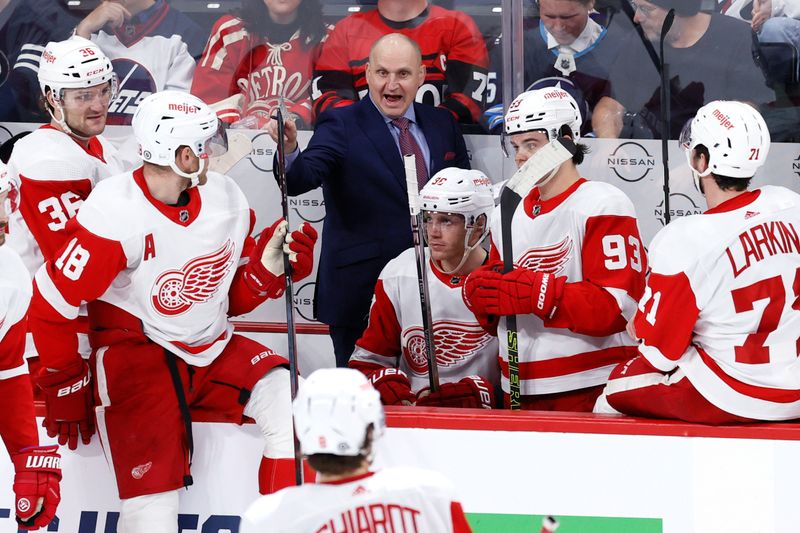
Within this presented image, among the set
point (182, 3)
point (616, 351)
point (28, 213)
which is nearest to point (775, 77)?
point (616, 351)

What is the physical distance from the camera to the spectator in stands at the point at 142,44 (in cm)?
464

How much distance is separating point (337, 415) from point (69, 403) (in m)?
1.32

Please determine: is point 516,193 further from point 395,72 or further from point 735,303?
point 395,72

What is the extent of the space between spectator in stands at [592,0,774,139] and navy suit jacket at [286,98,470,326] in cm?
72

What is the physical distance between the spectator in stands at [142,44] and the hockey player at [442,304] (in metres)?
1.35

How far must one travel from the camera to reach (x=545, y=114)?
139 inches

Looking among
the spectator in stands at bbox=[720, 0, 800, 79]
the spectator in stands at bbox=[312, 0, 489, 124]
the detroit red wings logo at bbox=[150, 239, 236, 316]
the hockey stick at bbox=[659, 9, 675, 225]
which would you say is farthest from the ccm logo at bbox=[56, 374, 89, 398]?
the spectator in stands at bbox=[720, 0, 800, 79]

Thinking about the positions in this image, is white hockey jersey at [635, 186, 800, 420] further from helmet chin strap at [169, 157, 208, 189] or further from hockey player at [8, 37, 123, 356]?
hockey player at [8, 37, 123, 356]

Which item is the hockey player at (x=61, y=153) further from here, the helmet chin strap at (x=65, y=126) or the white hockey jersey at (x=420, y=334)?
the white hockey jersey at (x=420, y=334)

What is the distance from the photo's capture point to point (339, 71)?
4.59 meters

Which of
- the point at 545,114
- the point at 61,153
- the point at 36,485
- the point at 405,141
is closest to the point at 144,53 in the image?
the point at 61,153

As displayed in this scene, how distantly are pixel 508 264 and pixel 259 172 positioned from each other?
149 centimetres

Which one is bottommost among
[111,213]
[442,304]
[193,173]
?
[442,304]

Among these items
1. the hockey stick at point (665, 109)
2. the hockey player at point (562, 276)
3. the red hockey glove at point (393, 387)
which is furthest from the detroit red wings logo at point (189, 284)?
the hockey stick at point (665, 109)
